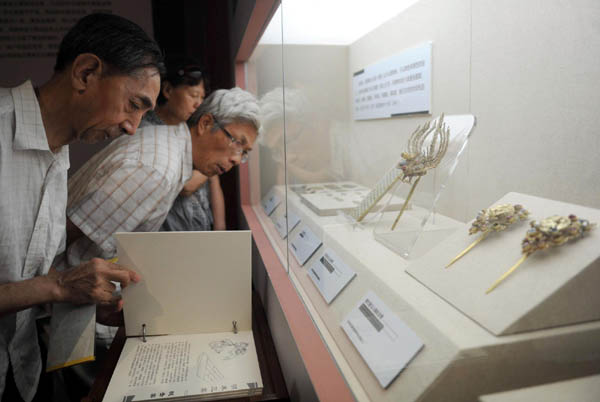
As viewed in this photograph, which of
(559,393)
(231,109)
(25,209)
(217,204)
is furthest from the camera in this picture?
(217,204)

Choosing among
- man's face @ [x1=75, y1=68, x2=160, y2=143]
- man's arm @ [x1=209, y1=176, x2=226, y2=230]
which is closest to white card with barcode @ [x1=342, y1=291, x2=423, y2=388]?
man's face @ [x1=75, y1=68, x2=160, y2=143]

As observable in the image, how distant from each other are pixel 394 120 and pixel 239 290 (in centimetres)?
56

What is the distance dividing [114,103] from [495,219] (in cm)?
104

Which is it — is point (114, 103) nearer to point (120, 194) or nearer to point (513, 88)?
point (120, 194)

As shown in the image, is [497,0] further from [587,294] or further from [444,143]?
[587,294]

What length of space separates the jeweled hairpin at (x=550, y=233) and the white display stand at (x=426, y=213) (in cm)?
22

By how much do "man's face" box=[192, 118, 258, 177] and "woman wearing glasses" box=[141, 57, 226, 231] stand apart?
0.71 feet

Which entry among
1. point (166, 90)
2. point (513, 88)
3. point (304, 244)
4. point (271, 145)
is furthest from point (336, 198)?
point (166, 90)

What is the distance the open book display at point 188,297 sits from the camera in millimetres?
918

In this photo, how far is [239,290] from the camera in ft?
3.27

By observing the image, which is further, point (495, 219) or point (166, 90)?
point (166, 90)

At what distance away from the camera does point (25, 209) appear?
108 centimetres

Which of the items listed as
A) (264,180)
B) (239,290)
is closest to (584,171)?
(239,290)

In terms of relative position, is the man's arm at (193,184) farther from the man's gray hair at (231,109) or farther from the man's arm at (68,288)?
the man's arm at (68,288)
